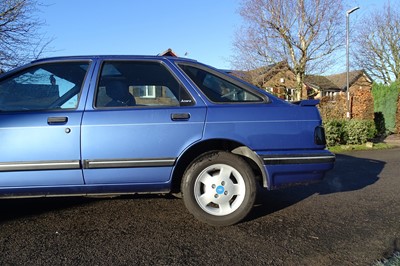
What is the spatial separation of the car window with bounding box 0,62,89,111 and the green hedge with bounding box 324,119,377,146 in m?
9.05

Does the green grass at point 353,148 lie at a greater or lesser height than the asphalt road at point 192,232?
greater

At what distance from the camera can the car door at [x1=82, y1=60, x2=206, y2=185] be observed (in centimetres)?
344

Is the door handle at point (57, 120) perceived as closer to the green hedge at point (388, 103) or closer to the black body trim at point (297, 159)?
the black body trim at point (297, 159)

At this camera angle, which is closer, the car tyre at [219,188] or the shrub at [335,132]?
the car tyre at [219,188]

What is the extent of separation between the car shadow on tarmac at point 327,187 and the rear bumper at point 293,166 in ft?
1.86

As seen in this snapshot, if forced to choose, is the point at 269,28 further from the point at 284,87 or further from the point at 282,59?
the point at 284,87

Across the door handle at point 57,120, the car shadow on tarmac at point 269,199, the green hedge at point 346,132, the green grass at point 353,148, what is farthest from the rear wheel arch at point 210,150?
the green hedge at point 346,132

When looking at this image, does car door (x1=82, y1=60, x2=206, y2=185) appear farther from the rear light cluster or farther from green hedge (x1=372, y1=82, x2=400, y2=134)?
green hedge (x1=372, y1=82, x2=400, y2=134)

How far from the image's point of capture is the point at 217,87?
12.4 ft

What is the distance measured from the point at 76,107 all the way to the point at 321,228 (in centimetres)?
273

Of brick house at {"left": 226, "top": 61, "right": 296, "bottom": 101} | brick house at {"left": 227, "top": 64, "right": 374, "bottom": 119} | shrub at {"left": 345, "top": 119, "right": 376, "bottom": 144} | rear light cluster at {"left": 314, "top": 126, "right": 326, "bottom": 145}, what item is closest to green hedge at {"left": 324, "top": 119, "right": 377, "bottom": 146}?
shrub at {"left": 345, "top": 119, "right": 376, "bottom": 144}

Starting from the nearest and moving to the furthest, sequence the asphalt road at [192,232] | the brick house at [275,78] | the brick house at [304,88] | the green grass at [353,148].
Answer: the asphalt road at [192,232] → the green grass at [353,148] → the brick house at [304,88] → the brick house at [275,78]

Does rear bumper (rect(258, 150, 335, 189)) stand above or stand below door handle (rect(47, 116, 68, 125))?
below

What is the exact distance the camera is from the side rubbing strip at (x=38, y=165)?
3.36m
